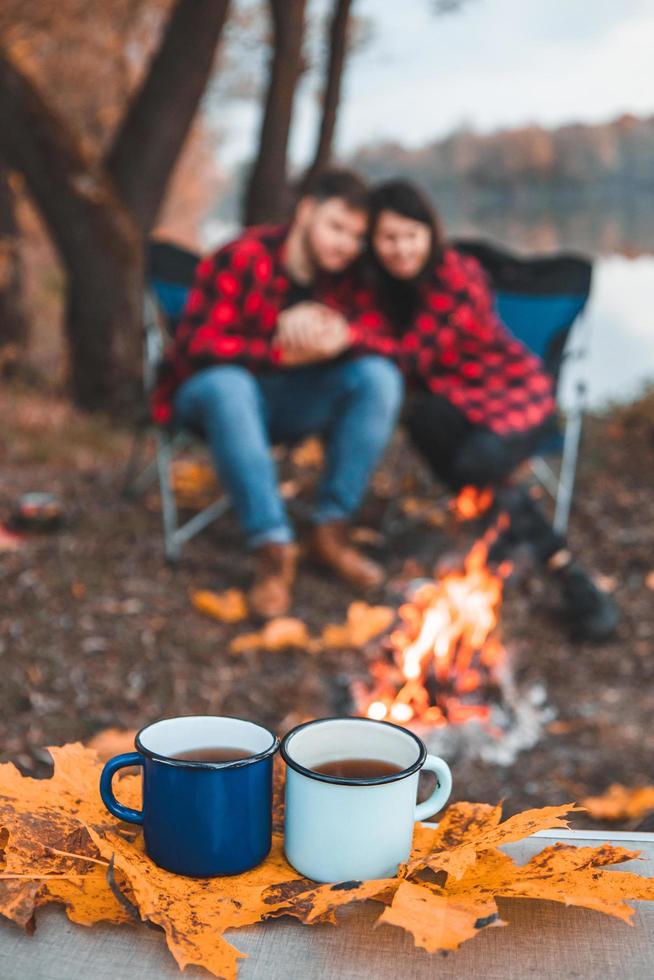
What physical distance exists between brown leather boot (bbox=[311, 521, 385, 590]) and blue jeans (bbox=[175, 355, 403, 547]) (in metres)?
0.04

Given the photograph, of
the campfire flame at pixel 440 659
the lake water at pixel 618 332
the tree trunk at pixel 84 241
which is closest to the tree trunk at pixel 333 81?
the tree trunk at pixel 84 241

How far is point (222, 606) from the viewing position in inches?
109

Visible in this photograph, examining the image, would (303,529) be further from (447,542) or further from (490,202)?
(490,202)

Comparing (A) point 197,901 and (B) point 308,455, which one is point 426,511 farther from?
(A) point 197,901

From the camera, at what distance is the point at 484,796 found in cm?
205

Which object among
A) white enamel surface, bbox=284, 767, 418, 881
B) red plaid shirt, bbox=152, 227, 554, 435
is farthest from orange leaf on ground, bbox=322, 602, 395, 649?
white enamel surface, bbox=284, 767, 418, 881

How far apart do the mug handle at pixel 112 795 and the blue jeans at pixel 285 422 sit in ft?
6.34

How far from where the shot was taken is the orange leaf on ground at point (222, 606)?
2.76m

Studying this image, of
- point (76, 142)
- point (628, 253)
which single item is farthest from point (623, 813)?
point (628, 253)

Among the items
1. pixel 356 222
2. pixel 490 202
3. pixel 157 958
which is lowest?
pixel 157 958

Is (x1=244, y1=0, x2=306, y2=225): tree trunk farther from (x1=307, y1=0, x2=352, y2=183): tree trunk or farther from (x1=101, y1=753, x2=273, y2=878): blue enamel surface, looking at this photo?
(x1=101, y1=753, x2=273, y2=878): blue enamel surface

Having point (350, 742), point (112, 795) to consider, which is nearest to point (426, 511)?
point (350, 742)

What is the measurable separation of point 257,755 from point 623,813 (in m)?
1.40

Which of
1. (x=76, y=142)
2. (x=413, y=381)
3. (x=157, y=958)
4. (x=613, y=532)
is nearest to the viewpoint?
(x=157, y=958)
